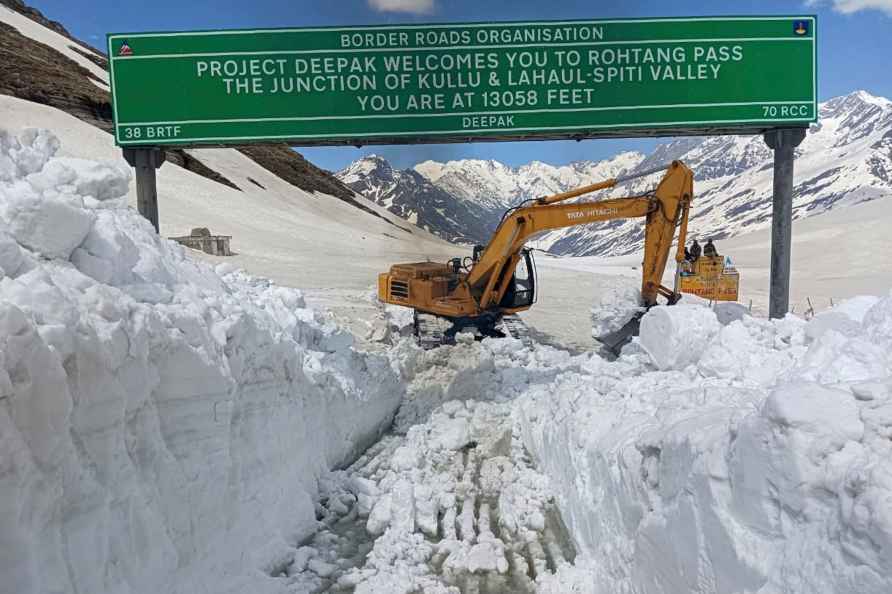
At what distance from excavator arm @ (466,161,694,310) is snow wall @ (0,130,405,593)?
16.6 feet

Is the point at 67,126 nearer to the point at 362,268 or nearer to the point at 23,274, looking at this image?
the point at 362,268

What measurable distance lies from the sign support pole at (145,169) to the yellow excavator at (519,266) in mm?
4582

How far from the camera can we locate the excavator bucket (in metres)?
9.50

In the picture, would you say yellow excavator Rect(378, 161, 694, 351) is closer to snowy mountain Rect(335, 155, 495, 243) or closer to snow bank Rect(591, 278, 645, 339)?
snow bank Rect(591, 278, 645, 339)

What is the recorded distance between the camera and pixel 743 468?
2672 millimetres

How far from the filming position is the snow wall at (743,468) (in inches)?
88.6

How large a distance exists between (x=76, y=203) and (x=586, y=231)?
179432 mm

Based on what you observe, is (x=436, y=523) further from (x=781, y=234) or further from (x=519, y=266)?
(x=519, y=266)

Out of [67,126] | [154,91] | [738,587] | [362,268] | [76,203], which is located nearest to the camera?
[738,587]

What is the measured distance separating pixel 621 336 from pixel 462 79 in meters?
4.70

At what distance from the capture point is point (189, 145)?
301 inches

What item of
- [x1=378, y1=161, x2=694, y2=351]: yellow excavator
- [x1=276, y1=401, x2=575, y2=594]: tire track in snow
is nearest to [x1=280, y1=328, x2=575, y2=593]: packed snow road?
[x1=276, y1=401, x2=575, y2=594]: tire track in snow

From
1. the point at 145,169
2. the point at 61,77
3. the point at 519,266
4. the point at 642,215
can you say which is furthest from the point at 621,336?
the point at 61,77

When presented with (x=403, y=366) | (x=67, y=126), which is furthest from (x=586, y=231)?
(x=403, y=366)
